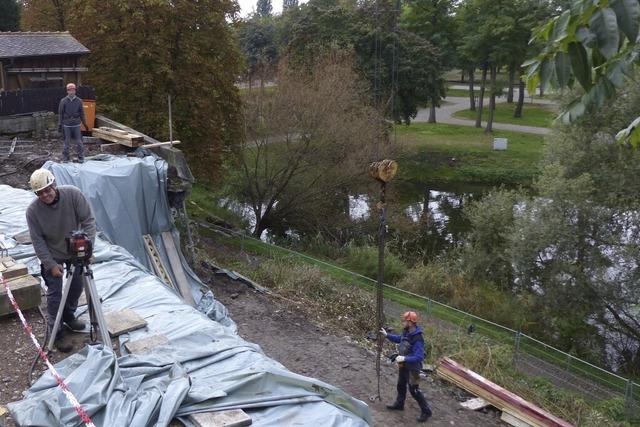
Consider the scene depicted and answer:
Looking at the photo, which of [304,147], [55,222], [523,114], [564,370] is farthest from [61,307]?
[523,114]

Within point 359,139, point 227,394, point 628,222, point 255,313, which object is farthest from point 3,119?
point 628,222

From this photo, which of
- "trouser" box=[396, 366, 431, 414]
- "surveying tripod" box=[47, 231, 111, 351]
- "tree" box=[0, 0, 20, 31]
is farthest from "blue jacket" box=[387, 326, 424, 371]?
"tree" box=[0, 0, 20, 31]

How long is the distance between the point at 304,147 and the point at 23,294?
53.2 feet

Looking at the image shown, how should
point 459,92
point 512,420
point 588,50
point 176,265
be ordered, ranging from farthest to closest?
1. point 459,92
2. point 176,265
3. point 512,420
4. point 588,50

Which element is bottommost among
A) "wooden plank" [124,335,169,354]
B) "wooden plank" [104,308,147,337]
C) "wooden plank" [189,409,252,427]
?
"wooden plank" [189,409,252,427]

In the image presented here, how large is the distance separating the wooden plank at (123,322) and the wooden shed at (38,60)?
42.3 feet

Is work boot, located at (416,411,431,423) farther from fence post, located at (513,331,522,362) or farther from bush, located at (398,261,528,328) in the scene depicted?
bush, located at (398,261,528,328)

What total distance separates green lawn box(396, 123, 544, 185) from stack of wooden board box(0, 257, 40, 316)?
24863mm

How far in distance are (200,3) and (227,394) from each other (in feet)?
59.3

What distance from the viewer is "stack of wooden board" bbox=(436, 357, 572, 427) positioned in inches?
393

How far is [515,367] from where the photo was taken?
1270 cm

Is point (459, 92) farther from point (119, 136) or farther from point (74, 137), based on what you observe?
point (74, 137)

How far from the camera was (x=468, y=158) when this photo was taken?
36562 mm

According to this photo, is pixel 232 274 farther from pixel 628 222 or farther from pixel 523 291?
pixel 628 222
